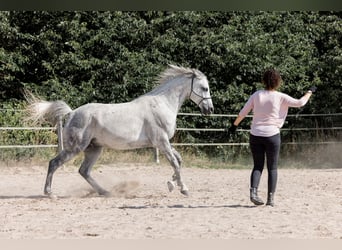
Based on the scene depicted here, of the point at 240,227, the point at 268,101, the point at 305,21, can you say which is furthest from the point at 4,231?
the point at 305,21

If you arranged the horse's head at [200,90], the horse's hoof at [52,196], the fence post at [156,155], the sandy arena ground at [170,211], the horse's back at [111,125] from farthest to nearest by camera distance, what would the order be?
the fence post at [156,155], the horse's head at [200,90], the horse's back at [111,125], the horse's hoof at [52,196], the sandy arena ground at [170,211]

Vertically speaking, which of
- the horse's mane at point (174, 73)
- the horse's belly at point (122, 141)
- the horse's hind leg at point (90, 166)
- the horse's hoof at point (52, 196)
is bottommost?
the horse's hoof at point (52, 196)

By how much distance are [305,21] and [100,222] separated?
14.7m

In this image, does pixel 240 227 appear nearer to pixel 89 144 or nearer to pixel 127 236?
pixel 127 236

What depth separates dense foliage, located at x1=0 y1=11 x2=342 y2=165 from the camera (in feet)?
55.6

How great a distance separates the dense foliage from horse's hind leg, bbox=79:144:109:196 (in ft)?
27.4

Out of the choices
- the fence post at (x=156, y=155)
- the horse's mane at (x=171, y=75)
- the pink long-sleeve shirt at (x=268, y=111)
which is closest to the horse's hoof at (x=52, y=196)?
the horse's mane at (x=171, y=75)

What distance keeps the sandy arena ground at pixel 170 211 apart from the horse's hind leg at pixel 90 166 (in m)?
0.17

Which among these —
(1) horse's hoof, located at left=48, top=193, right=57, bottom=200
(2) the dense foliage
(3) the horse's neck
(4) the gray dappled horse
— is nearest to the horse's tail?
(4) the gray dappled horse

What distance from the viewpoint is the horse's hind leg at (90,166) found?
26.7ft

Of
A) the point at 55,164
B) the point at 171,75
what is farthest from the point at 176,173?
the point at 55,164

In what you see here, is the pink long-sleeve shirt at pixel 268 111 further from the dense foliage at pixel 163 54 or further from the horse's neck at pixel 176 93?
the dense foliage at pixel 163 54

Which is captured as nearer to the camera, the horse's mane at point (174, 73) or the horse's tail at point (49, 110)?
the horse's tail at point (49, 110)

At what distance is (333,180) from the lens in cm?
1012
